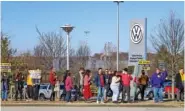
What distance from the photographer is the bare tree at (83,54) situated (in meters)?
57.4

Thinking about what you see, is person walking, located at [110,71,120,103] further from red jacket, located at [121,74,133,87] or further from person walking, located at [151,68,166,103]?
person walking, located at [151,68,166,103]

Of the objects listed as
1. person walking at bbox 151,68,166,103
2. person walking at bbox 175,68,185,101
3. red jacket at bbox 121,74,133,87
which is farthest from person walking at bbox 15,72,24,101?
person walking at bbox 175,68,185,101

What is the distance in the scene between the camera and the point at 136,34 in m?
25.1

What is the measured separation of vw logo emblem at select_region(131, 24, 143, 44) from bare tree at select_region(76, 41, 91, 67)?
30122 millimetres

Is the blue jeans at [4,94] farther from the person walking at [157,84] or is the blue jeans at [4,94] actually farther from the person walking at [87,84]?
the person walking at [157,84]

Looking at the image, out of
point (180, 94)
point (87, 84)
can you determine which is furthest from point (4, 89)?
point (180, 94)

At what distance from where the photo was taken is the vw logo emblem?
25.0 metres

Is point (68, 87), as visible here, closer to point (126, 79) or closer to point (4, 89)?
point (126, 79)

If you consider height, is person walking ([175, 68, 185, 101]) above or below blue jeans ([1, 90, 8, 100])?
above

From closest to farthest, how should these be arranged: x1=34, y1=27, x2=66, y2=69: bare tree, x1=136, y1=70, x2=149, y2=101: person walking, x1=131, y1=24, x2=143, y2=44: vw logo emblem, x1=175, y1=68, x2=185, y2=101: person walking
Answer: x1=175, y1=68, x2=185, y2=101: person walking, x1=136, y1=70, x2=149, y2=101: person walking, x1=131, y1=24, x2=143, y2=44: vw logo emblem, x1=34, y1=27, x2=66, y2=69: bare tree

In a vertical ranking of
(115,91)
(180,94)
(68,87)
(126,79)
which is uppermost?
(126,79)

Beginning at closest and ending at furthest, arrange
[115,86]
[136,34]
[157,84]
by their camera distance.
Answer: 1. [115,86]
2. [157,84]
3. [136,34]

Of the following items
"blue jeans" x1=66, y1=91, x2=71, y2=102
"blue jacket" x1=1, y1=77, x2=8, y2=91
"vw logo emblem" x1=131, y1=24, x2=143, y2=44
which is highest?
"vw logo emblem" x1=131, y1=24, x2=143, y2=44

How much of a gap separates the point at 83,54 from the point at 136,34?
36.8 meters
